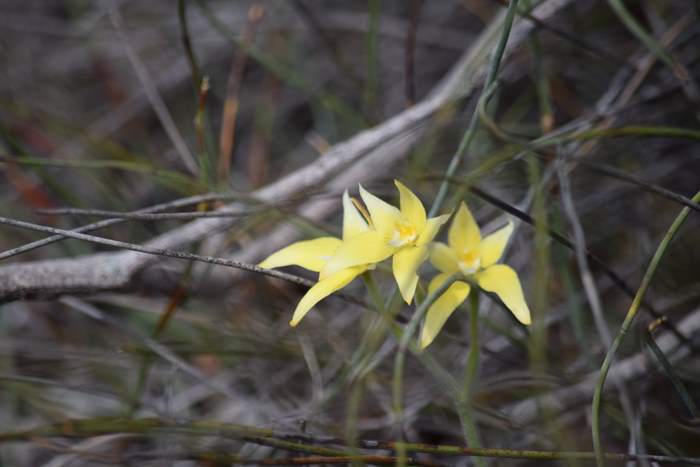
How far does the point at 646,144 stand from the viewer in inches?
55.8

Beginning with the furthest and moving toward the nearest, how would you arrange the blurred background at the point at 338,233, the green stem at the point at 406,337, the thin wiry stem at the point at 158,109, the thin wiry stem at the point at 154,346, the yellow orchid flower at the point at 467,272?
the thin wiry stem at the point at 158,109 → the thin wiry stem at the point at 154,346 → the blurred background at the point at 338,233 → the yellow orchid flower at the point at 467,272 → the green stem at the point at 406,337

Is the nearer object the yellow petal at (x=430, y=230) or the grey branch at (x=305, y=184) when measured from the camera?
the yellow petal at (x=430, y=230)

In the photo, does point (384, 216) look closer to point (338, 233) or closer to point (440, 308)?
point (440, 308)

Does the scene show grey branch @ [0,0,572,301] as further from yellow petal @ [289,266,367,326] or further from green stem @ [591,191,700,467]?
green stem @ [591,191,700,467]

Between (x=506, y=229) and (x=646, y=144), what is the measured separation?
0.83 m

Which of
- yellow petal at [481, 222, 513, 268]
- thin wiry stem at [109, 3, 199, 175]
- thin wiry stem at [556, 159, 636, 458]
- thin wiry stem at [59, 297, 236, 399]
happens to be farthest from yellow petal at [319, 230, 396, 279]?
thin wiry stem at [109, 3, 199, 175]

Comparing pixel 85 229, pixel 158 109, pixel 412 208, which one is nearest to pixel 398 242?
pixel 412 208

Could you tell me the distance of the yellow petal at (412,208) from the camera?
2.39ft

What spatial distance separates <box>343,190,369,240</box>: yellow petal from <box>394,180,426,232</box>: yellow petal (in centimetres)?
6

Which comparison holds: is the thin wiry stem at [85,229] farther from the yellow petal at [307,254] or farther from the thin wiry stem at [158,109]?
the thin wiry stem at [158,109]

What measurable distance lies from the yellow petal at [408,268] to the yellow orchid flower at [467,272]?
0.07 ft

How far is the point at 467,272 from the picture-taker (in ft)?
2.38

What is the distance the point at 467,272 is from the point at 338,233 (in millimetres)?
510

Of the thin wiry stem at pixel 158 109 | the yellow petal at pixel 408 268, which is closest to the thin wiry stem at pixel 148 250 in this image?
the yellow petal at pixel 408 268
